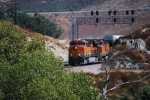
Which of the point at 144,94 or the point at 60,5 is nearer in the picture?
the point at 144,94

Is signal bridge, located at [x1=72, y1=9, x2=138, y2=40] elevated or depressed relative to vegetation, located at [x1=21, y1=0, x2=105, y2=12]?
depressed

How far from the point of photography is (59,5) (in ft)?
628

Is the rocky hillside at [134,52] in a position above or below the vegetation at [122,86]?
above

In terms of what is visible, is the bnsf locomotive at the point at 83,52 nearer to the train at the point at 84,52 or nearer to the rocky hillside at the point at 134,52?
the train at the point at 84,52

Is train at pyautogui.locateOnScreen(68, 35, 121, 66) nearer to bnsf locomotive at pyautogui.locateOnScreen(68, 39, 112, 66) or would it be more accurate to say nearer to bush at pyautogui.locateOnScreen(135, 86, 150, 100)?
bnsf locomotive at pyautogui.locateOnScreen(68, 39, 112, 66)

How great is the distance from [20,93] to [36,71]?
4.68 ft

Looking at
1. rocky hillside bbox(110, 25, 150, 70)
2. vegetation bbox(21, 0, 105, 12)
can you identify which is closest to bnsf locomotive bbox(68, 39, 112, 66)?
rocky hillside bbox(110, 25, 150, 70)

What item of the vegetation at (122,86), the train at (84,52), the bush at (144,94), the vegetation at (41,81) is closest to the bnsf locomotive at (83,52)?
the train at (84,52)

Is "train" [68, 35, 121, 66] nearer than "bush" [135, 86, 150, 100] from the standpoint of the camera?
No

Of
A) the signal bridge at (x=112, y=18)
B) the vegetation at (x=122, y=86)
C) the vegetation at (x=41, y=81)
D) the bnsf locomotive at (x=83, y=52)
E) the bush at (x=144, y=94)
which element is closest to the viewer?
the vegetation at (x=41, y=81)

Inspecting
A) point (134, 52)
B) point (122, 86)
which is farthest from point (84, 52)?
point (122, 86)

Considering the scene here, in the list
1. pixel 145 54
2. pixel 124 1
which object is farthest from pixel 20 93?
pixel 124 1

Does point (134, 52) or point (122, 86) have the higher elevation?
point (134, 52)

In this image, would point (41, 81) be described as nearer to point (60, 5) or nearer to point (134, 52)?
point (134, 52)
